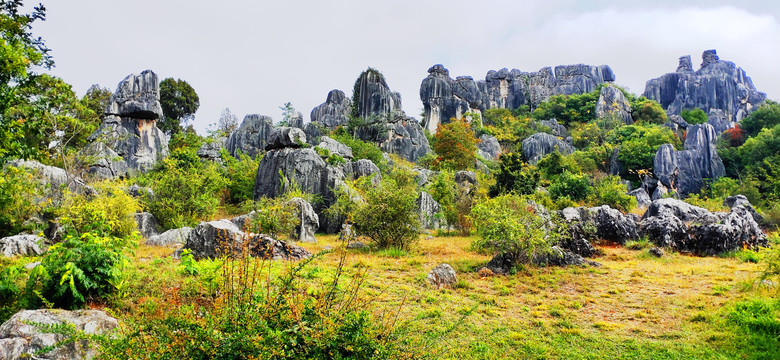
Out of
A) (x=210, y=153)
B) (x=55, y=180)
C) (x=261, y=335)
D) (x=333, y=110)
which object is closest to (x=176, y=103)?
(x=210, y=153)

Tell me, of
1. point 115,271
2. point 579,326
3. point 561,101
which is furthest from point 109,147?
point 561,101

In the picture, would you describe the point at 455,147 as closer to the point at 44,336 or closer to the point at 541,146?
the point at 541,146

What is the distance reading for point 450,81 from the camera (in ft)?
197

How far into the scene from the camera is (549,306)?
7.49 metres

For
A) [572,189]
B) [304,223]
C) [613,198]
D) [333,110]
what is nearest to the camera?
[304,223]

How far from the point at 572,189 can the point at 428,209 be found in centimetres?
1050

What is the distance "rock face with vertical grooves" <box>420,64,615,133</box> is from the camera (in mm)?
59094

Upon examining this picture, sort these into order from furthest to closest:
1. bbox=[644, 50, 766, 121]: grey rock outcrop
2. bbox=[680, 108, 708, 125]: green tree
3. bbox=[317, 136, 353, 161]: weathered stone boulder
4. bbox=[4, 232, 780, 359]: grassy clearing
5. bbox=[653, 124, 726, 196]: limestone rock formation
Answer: bbox=[644, 50, 766, 121]: grey rock outcrop → bbox=[680, 108, 708, 125]: green tree → bbox=[653, 124, 726, 196]: limestone rock formation → bbox=[317, 136, 353, 161]: weathered stone boulder → bbox=[4, 232, 780, 359]: grassy clearing

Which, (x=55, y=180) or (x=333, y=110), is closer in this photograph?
(x=55, y=180)

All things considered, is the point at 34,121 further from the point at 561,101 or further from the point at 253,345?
the point at 561,101

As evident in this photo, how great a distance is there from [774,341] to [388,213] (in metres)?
8.74

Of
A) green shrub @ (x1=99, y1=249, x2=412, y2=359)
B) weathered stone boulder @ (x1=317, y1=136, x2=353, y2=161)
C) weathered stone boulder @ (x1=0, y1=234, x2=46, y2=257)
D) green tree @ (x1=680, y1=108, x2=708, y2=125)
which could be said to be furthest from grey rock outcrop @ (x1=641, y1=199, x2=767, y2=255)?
green tree @ (x1=680, y1=108, x2=708, y2=125)

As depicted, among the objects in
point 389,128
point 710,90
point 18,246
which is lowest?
point 18,246

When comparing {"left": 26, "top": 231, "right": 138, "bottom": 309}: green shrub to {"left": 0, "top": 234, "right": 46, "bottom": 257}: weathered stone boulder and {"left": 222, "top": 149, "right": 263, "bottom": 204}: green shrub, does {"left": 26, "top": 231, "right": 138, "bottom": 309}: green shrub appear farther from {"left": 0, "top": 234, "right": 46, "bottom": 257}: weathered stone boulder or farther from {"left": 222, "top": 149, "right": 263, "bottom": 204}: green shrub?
{"left": 222, "top": 149, "right": 263, "bottom": 204}: green shrub
